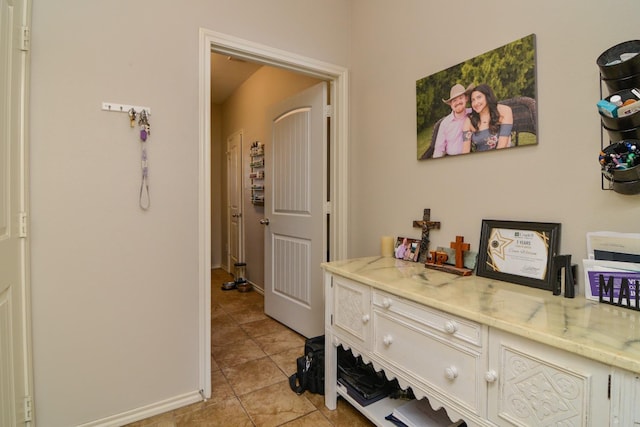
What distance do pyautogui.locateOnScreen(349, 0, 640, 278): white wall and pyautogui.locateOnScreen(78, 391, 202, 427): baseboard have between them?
1387 millimetres

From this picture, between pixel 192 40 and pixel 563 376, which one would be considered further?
pixel 192 40

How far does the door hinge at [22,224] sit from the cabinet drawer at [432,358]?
1.55 m

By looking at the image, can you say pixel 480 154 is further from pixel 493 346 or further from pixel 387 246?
pixel 493 346

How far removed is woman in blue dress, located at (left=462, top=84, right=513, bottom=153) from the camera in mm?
1454

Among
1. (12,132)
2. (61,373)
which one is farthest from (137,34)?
(61,373)

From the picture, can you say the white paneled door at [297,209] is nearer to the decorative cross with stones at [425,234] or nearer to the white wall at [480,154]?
the white wall at [480,154]

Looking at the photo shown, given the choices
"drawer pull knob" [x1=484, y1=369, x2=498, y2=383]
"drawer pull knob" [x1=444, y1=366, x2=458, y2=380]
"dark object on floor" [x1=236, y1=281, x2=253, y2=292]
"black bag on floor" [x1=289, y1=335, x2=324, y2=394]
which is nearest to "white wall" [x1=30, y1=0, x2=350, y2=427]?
"black bag on floor" [x1=289, y1=335, x2=324, y2=394]

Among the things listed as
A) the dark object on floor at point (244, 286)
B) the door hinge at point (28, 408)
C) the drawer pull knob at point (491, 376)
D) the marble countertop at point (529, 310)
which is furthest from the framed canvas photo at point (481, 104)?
the dark object on floor at point (244, 286)

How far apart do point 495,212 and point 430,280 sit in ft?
1.50

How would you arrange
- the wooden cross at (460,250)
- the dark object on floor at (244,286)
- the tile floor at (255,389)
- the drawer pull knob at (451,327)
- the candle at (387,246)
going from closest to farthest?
the drawer pull knob at (451,327)
the wooden cross at (460,250)
the tile floor at (255,389)
the candle at (387,246)
the dark object on floor at (244,286)

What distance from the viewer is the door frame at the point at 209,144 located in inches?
73.0

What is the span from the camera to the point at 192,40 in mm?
1812

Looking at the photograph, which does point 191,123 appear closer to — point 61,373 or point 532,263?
point 61,373

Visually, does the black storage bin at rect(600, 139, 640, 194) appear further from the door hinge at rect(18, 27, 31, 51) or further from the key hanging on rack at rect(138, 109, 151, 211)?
the door hinge at rect(18, 27, 31, 51)
